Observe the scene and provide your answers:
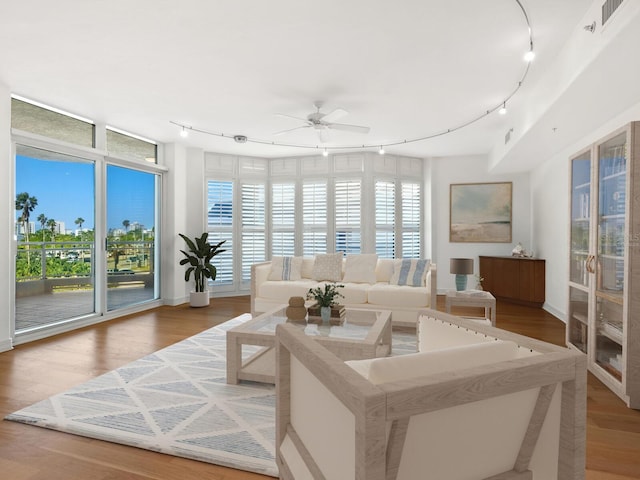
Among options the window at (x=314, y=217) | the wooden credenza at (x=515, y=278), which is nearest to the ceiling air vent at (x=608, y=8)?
the wooden credenza at (x=515, y=278)

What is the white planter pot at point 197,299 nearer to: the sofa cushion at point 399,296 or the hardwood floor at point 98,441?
the hardwood floor at point 98,441

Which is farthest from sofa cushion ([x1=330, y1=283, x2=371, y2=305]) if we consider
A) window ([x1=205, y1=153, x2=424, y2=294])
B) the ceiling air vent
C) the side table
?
the ceiling air vent

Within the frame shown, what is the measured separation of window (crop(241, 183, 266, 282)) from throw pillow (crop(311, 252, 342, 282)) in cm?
234

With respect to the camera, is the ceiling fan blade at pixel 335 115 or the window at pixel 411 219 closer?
the ceiling fan blade at pixel 335 115

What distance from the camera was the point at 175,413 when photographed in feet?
8.46

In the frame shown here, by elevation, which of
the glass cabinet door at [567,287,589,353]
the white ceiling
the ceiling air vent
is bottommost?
the glass cabinet door at [567,287,589,353]

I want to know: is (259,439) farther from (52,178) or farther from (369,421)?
(52,178)

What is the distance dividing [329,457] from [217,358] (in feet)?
8.84

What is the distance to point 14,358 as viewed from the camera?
377cm

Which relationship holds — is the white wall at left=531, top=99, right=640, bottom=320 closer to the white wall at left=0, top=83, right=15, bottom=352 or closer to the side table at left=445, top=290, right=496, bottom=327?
the side table at left=445, top=290, right=496, bottom=327

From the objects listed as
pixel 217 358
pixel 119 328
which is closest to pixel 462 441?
pixel 217 358

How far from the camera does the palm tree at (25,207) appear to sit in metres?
4.44

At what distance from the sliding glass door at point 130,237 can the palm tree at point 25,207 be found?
1.14 meters

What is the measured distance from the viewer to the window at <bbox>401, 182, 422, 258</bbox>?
25.2 feet
